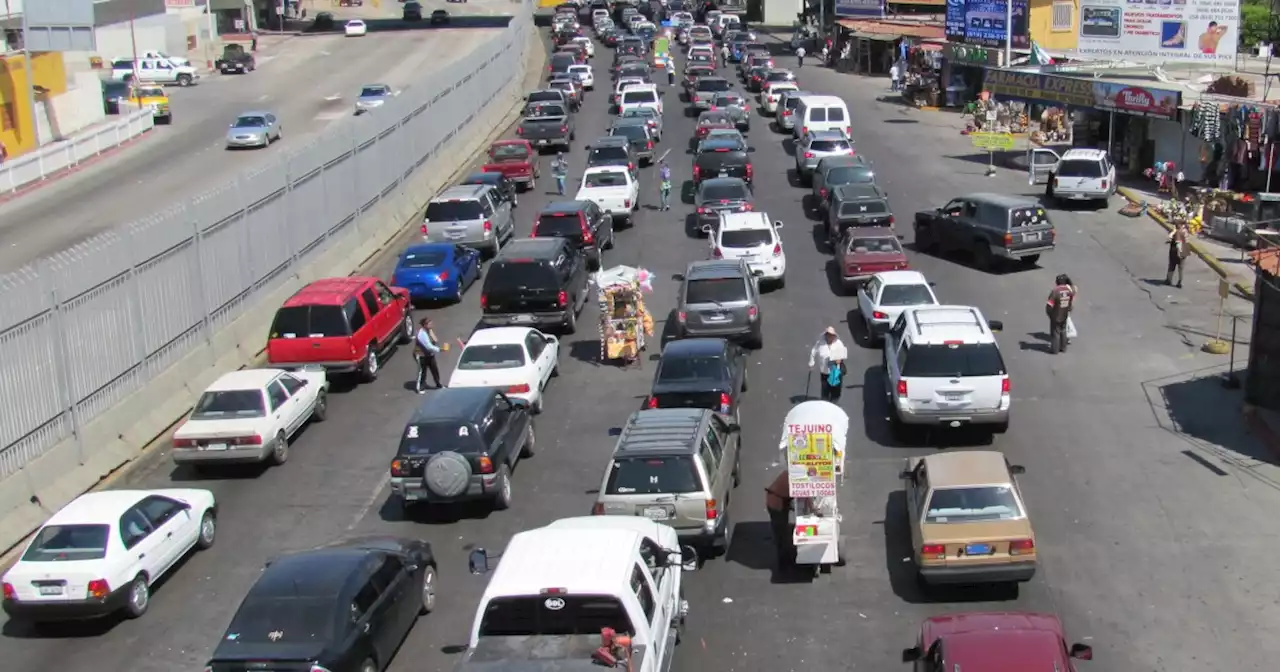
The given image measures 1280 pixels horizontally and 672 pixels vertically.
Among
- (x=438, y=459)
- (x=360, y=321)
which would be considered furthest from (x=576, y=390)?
(x=438, y=459)

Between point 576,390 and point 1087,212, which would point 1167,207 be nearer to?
point 1087,212

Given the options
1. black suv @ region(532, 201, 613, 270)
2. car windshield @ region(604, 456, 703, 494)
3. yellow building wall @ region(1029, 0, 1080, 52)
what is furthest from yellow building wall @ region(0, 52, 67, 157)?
car windshield @ region(604, 456, 703, 494)

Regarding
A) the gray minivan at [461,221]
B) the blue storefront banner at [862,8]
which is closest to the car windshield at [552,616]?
the gray minivan at [461,221]

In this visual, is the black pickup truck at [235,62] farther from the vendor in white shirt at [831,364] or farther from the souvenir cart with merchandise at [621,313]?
the vendor in white shirt at [831,364]

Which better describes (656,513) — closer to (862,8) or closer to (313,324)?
(313,324)

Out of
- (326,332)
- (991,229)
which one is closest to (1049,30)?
(991,229)

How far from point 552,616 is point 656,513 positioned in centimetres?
435

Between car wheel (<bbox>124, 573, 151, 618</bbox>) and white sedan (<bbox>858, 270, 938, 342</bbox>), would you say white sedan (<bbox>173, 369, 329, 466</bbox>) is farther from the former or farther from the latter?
white sedan (<bbox>858, 270, 938, 342</bbox>)

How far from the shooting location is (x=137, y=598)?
17266 mm

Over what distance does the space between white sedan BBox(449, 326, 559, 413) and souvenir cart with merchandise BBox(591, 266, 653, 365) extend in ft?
7.90

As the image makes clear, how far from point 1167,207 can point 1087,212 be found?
2.14 metres

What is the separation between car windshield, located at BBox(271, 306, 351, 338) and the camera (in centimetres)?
2572

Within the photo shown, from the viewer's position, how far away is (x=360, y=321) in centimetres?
2638

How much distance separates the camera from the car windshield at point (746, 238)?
103 feet
